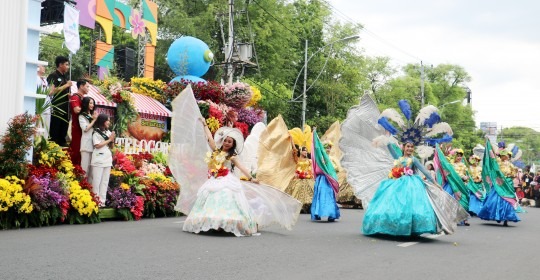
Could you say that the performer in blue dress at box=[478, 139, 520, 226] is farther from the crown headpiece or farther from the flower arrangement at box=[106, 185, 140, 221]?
the flower arrangement at box=[106, 185, 140, 221]

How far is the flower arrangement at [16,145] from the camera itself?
9672mm

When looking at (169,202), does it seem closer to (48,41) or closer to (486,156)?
(486,156)

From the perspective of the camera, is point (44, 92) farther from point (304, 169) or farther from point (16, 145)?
point (304, 169)

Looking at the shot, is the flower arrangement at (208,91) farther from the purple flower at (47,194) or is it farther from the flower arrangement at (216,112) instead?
the purple flower at (47,194)

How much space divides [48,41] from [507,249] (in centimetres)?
4939

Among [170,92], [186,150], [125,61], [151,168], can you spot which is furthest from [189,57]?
[186,150]

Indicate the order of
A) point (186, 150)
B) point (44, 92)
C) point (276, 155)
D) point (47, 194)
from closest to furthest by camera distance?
point (47, 194)
point (186, 150)
point (44, 92)
point (276, 155)

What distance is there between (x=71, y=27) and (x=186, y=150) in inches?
612

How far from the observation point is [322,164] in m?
13.9

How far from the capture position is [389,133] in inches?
421

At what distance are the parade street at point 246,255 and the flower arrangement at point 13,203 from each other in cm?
33

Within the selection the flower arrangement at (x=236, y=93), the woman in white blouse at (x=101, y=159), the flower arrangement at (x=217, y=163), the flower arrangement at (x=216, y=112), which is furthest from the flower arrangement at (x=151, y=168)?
the flower arrangement at (x=236, y=93)

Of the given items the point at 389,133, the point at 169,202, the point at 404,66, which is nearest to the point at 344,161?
the point at 389,133

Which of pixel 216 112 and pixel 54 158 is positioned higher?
pixel 216 112
